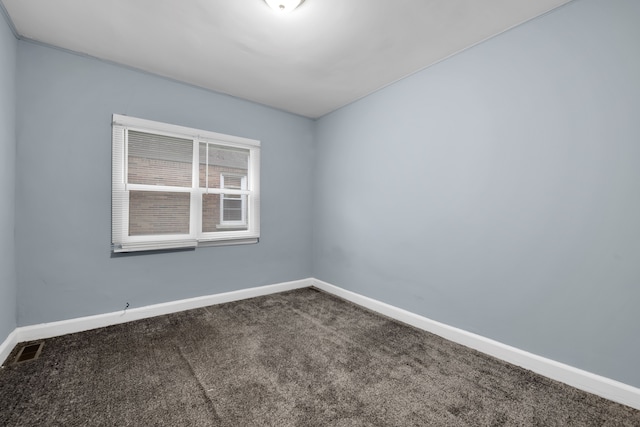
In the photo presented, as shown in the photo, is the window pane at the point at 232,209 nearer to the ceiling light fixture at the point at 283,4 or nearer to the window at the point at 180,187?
the window at the point at 180,187

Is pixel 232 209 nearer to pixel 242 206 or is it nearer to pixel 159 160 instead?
pixel 242 206

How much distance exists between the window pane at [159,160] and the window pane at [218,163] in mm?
156

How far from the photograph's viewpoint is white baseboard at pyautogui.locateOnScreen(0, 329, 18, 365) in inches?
79.4

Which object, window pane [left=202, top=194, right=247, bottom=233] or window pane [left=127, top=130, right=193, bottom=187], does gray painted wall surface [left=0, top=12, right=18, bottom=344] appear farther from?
window pane [left=202, top=194, right=247, bottom=233]

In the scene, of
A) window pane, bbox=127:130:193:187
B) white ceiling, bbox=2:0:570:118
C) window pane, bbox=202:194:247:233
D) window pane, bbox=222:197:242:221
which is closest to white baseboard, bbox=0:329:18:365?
window pane, bbox=127:130:193:187

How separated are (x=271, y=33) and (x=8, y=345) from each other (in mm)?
3312

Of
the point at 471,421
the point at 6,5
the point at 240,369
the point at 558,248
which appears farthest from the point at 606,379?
the point at 6,5

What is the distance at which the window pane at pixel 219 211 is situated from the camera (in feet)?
11.0

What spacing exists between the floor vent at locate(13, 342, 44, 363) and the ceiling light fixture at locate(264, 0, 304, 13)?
324cm

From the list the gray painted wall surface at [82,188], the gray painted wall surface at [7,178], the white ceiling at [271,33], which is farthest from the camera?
the gray painted wall surface at [82,188]

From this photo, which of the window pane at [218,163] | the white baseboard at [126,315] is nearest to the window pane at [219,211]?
the window pane at [218,163]

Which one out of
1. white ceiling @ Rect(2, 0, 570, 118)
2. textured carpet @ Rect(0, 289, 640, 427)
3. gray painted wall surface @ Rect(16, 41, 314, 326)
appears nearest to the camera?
textured carpet @ Rect(0, 289, 640, 427)

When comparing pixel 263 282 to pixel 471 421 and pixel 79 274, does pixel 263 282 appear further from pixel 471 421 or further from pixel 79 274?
pixel 471 421

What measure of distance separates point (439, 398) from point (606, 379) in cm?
110
